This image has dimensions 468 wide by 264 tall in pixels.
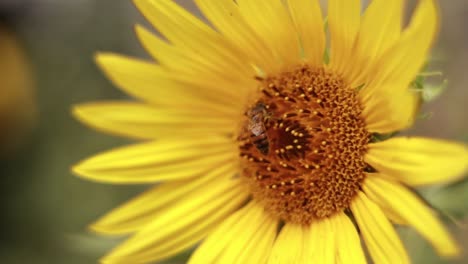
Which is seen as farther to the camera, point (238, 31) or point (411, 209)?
point (238, 31)

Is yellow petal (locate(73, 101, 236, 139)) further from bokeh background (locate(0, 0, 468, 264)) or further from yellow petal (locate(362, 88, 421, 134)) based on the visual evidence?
bokeh background (locate(0, 0, 468, 264))

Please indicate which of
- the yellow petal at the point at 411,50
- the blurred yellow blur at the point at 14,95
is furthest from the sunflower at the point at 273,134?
the blurred yellow blur at the point at 14,95

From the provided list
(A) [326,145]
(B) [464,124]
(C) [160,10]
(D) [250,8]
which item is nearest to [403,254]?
(A) [326,145]

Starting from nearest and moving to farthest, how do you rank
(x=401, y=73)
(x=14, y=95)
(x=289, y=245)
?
1. (x=401, y=73)
2. (x=289, y=245)
3. (x=14, y=95)

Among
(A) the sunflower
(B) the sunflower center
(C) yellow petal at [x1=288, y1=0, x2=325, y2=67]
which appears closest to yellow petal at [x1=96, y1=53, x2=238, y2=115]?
(A) the sunflower

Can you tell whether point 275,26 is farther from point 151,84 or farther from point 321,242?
point 321,242

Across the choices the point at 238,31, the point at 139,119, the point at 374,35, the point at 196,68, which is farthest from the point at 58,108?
the point at 374,35

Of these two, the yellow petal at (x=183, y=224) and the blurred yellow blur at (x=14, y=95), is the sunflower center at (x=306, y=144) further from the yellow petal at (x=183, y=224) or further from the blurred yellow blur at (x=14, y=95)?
the blurred yellow blur at (x=14, y=95)
